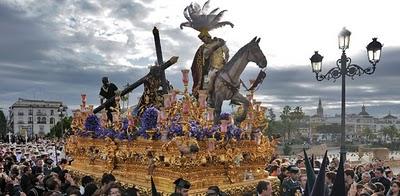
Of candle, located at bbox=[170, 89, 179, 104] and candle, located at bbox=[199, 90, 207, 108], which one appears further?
candle, located at bbox=[170, 89, 179, 104]

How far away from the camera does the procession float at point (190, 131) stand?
10852 millimetres

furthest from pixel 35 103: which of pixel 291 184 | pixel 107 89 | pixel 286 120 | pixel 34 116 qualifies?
pixel 291 184

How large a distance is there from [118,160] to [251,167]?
13.1ft

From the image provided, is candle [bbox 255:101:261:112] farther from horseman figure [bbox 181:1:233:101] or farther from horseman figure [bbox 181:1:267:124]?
horseman figure [bbox 181:1:233:101]

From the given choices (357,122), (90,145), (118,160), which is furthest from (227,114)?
(357,122)

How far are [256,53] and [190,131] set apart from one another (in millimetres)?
3494

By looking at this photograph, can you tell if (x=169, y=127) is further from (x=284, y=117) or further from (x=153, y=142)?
(x=284, y=117)

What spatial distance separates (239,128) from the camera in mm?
12219

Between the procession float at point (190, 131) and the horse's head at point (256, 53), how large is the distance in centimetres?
3

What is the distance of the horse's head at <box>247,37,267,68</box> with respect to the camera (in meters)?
12.7

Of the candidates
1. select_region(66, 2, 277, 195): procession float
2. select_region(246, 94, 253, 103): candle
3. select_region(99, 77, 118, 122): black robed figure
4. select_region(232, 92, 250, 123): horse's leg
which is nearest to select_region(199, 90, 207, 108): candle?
select_region(66, 2, 277, 195): procession float

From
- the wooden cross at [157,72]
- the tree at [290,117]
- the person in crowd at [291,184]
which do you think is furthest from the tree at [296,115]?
A: the person in crowd at [291,184]

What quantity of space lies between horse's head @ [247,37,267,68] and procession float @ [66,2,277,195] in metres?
0.03

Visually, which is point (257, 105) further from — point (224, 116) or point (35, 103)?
point (35, 103)
